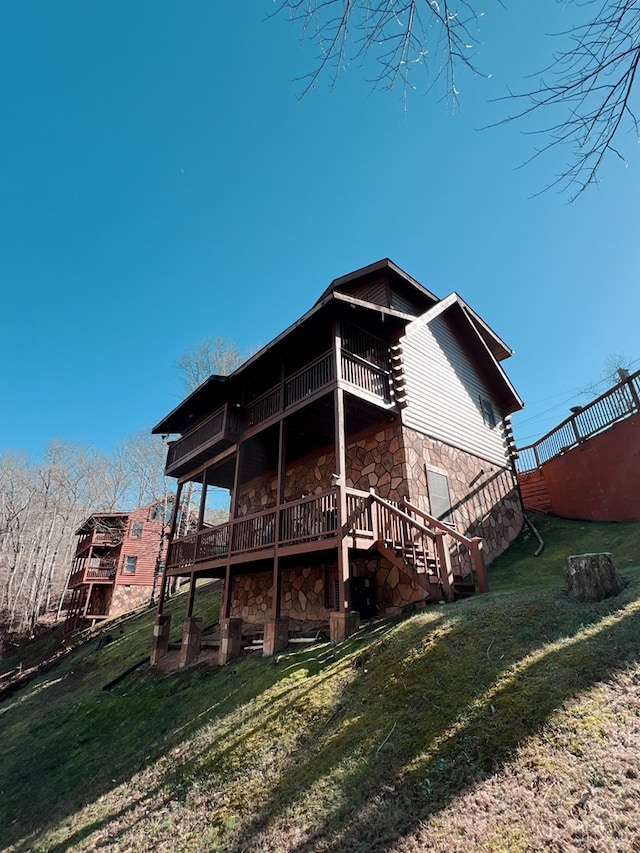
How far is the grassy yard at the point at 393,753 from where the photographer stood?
2658 millimetres

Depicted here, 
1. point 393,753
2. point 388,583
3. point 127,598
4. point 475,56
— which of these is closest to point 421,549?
point 388,583

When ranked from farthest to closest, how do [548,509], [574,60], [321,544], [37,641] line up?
[37,641] < [548,509] < [321,544] < [574,60]

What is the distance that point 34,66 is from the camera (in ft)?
32.0

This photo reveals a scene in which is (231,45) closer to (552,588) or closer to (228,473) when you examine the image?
(552,588)

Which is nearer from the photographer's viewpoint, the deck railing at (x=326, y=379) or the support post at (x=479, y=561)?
the support post at (x=479, y=561)

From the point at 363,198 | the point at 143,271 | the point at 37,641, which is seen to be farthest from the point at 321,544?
the point at 37,641

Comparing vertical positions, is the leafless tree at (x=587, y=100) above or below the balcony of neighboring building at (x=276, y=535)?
above

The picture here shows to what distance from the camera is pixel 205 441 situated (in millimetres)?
12773

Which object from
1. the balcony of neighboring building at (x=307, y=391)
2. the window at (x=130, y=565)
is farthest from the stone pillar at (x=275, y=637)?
the window at (x=130, y=565)

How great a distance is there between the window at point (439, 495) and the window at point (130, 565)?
2536cm

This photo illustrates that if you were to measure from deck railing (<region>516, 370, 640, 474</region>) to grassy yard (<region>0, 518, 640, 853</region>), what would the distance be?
7555 mm

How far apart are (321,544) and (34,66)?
12.9m

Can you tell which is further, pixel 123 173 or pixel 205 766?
pixel 123 173

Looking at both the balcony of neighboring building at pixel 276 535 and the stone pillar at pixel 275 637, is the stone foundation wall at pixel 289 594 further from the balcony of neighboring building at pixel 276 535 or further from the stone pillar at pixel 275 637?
the stone pillar at pixel 275 637
